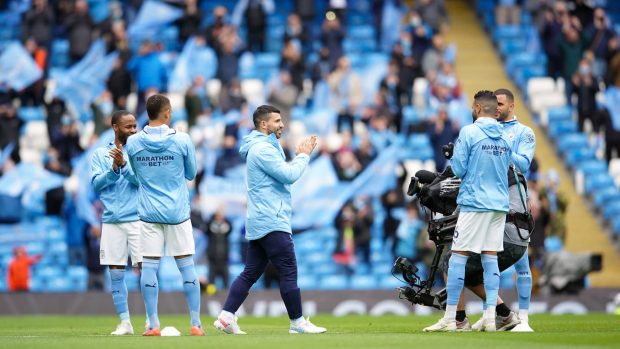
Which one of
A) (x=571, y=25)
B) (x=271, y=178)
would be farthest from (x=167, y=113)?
(x=571, y=25)

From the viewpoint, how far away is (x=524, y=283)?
14.0 m

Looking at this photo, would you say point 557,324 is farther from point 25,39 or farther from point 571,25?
point 25,39

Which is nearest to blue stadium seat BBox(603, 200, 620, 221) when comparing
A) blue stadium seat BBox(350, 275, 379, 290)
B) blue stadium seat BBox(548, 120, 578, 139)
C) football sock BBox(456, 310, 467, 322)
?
blue stadium seat BBox(548, 120, 578, 139)

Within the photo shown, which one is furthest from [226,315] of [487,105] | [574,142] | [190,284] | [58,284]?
[574,142]

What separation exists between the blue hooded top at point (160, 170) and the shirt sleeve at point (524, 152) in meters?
3.53

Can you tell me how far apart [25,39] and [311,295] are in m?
11.5

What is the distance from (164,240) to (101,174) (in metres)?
1.42

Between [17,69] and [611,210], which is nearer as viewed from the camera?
[611,210]

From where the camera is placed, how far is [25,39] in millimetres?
30938

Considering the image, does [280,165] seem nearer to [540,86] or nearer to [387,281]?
[387,281]

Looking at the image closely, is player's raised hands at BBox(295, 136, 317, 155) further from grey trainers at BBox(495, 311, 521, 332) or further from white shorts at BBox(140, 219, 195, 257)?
grey trainers at BBox(495, 311, 521, 332)

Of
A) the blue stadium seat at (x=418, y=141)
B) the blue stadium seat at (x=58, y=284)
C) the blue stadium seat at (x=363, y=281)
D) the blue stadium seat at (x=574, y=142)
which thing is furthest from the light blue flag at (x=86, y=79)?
the blue stadium seat at (x=574, y=142)

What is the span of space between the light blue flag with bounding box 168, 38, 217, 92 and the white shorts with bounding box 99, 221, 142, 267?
51.2ft

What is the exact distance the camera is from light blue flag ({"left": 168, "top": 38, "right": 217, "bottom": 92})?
29875 mm
